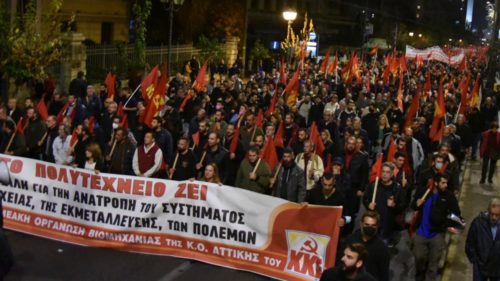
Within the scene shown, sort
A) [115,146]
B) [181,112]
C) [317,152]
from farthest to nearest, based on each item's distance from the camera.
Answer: [181,112] → [317,152] → [115,146]

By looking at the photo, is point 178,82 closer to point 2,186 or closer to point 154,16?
point 2,186

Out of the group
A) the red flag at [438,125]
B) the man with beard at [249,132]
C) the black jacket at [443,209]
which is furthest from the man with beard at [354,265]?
the red flag at [438,125]

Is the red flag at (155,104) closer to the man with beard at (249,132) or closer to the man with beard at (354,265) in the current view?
the man with beard at (249,132)

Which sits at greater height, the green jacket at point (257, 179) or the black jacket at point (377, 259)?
the green jacket at point (257, 179)

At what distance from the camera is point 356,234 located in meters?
6.60

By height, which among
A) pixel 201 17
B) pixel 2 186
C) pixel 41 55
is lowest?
pixel 2 186

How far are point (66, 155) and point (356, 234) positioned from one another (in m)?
5.42

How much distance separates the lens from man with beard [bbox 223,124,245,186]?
34.0 feet

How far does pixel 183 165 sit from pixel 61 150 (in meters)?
2.10

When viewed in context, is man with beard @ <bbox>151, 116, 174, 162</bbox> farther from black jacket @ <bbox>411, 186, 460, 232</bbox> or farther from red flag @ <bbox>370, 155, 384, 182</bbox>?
black jacket @ <bbox>411, 186, 460, 232</bbox>

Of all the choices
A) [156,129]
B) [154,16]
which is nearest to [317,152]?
[156,129]

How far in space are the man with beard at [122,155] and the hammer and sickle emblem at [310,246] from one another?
340 centimetres

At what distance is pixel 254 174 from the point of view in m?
9.18

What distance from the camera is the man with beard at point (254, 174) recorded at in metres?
9.23
